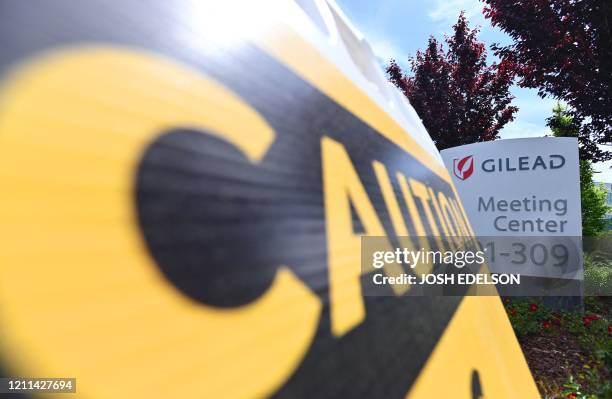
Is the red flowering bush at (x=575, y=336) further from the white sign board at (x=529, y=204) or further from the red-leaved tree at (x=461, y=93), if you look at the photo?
the red-leaved tree at (x=461, y=93)

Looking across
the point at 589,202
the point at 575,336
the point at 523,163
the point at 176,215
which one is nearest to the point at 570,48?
the point at 523,163

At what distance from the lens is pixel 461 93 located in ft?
33.2

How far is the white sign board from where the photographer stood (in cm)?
521

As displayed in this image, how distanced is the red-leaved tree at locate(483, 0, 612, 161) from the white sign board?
86.8 inches

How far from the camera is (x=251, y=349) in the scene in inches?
20.4

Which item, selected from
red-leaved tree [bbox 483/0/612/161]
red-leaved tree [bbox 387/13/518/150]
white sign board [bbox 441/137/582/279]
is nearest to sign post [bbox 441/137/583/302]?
white sign board [bbox 441/137/582/279]

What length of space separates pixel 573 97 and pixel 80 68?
8.56m

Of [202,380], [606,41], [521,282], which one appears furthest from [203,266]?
[606,41]

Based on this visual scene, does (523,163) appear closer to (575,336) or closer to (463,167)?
(463,167)

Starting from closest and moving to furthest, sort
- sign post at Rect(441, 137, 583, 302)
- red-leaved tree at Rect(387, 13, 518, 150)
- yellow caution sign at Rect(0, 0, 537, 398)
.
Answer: yellow caution sign at Rect(0, 0, 537, 398), sign post at Rect(441, 137, 583, 302), red-leaved tree at Rect(387, 13, 518, 150)

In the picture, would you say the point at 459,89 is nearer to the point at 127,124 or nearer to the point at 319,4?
the point at 319,4

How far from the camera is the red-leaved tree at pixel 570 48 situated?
6332 mm

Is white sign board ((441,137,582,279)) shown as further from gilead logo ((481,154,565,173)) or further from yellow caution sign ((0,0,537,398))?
yellow caution sign ((0,0,537,398))

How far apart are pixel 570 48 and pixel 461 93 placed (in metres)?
3.43
